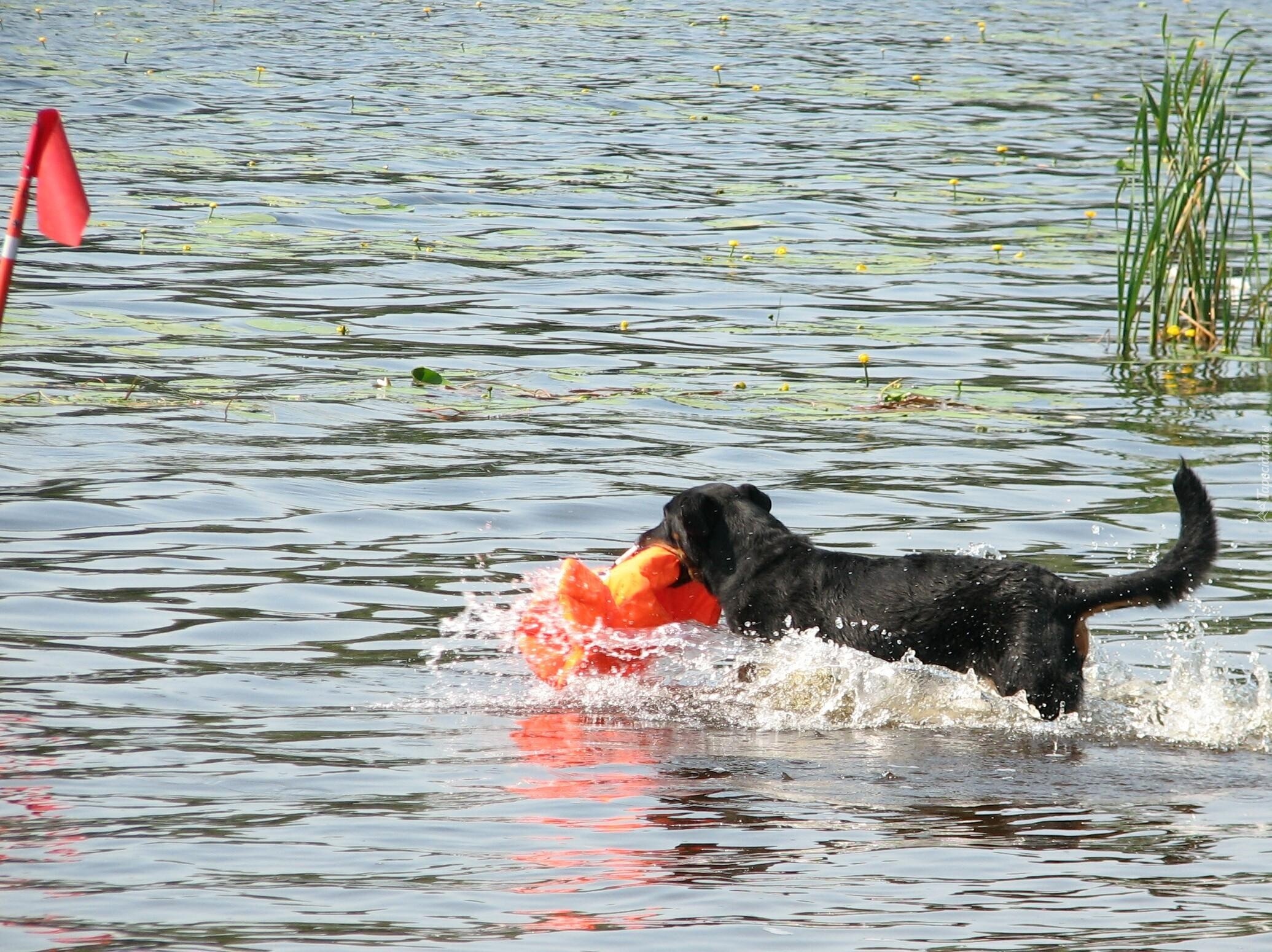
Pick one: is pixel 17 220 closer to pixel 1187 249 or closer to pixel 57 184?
pixel 57 184

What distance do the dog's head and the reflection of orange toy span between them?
86 mm

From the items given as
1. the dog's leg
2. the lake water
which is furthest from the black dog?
the lake water

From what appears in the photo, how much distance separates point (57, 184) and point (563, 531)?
3141 millimetres

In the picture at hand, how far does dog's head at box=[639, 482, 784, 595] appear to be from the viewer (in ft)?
22.1

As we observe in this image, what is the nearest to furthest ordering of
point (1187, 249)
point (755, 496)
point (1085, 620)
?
point (1085, 620) → point (755, 496) → point (1187, 249)

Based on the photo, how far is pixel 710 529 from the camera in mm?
6766

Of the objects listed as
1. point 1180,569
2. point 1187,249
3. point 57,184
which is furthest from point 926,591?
point 1187,249

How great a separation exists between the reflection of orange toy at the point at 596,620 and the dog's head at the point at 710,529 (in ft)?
0.28

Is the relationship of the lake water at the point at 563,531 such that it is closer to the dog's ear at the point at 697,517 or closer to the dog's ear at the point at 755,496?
the dog's ear at the point at 697,517

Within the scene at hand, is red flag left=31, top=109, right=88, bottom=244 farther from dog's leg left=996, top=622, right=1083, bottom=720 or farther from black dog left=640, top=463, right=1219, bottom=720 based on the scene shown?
dog's leg left=996, top=622, right=1083, bottom=720

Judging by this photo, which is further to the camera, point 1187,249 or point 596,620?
point 1187,249

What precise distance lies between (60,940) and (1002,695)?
331 centimetres

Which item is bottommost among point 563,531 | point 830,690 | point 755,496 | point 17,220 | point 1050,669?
point 830,690

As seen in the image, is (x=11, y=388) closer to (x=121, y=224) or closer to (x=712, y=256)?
(x=121, y=224)
